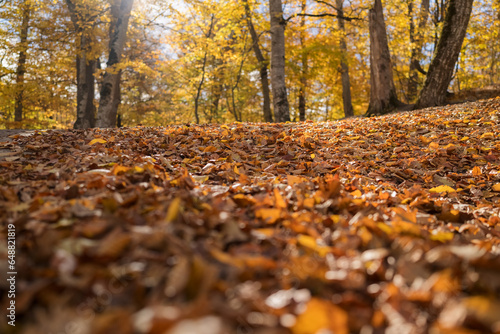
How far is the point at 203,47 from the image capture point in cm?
922

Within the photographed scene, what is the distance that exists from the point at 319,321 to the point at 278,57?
22.8ft

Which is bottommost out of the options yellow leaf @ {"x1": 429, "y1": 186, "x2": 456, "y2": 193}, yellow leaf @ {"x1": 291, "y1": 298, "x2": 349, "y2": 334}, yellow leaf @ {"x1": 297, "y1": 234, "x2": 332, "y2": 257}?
yellow leaf @ {"x1": 291, "y1": 298, "x2": 349, "y2": 334}

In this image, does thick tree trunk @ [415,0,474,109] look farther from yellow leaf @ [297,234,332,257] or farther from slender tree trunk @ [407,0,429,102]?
yellow leaf @ [297,234,332,257]

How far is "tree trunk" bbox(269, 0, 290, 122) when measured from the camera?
695 cm

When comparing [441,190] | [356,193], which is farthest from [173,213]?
[441,190]

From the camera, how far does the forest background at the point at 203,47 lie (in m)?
8.71

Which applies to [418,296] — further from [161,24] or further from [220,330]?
[161,24]

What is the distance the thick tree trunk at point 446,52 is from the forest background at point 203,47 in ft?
6.44

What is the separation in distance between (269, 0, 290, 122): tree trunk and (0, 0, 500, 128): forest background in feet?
1.17

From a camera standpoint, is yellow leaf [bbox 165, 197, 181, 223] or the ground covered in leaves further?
yellow leaf [bbox 165, 197, 181, 223]

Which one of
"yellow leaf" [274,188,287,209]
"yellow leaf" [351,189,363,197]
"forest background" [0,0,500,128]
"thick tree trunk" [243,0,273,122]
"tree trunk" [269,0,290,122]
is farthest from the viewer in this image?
"thick tree trunk" [243,0,273,122]

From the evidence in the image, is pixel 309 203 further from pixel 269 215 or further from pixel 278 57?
pixel 278 57

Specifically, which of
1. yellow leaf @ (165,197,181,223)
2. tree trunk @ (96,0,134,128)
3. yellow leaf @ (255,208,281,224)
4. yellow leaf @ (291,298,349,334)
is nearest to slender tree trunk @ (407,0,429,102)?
tree trunk @ (96,0,134,128)

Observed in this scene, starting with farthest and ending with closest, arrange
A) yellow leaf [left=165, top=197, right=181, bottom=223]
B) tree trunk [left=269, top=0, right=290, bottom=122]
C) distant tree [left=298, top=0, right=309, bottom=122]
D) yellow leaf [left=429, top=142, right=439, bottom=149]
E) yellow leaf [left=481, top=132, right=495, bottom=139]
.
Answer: distant tree [left=298, top=0, right=309, bottom=122], tree trunk [left=269, top=0, right=290, bottom=122], yellow leaf [left=481, top=132, right=495, bottom=139], yellow leaf [left=429, top=142, right=439, bottom=149], yellow leaf [left=165, top=197, right=181, bottom=223]
